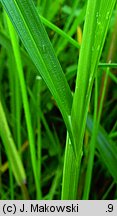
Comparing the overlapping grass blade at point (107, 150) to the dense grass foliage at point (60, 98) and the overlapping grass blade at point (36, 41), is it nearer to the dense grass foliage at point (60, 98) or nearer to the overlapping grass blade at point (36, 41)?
the dense grass foliage at point (60, 98)

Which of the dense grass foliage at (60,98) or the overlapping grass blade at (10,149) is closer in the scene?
the dense grass foliage at (60,98)

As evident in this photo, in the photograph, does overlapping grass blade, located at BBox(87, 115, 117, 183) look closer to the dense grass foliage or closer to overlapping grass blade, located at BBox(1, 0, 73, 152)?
the dense grass foliage

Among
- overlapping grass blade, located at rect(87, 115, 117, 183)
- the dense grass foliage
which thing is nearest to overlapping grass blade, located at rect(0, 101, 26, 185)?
the dense grass foliage

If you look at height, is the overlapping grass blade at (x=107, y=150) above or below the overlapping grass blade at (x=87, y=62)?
below

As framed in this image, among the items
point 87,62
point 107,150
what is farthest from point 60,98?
point 107,150

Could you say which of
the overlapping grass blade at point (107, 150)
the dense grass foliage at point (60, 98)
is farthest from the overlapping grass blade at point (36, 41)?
the overlapping grass blade at point (107, 150)

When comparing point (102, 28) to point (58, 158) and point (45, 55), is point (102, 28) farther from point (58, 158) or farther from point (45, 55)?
point (58, 158)

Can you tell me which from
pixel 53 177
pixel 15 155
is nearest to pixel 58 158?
pixel 53 177
